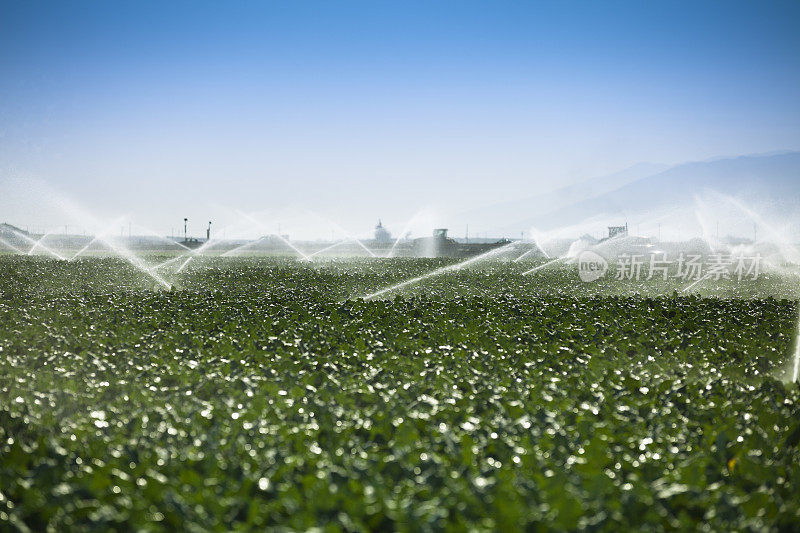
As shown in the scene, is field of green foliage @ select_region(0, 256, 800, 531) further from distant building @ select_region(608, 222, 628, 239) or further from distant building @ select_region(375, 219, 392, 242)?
distant building @ select_region(375, 219, 392, 242)

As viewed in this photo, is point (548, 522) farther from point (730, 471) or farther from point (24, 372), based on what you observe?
point (24, 372)

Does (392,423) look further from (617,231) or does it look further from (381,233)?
(381,233)

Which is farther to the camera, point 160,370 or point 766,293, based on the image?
point 766,293

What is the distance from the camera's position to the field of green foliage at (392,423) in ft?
10.6

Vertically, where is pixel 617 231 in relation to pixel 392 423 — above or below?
above

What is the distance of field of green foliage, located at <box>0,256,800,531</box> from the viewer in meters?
3.24

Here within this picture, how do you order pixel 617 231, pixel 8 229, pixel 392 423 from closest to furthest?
pixel 392 423 < pixel 617 231 < pixel 8 229

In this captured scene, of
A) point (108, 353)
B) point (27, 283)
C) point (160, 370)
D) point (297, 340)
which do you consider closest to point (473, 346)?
point (297, 340)

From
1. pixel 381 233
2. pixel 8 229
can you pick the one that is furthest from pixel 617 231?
pixel 8 229

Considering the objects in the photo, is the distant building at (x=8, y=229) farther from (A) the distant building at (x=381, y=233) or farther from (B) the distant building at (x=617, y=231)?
(B) the distant building at (x=617, y=231)

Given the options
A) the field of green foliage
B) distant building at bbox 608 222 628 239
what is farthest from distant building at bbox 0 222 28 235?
the field of green foliage

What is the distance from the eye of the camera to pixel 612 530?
3131mm

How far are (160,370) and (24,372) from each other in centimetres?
151

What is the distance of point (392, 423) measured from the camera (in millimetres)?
4645
